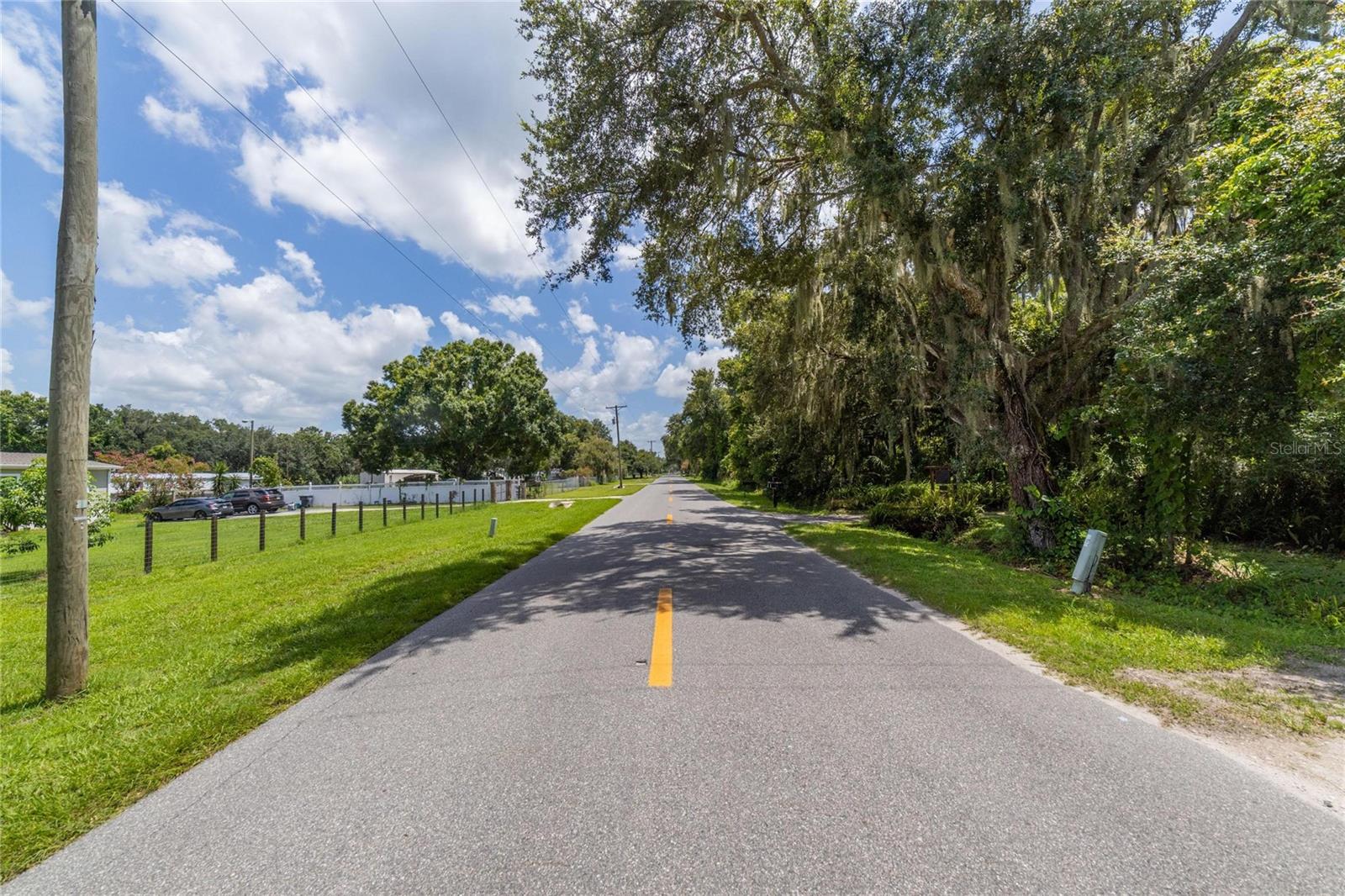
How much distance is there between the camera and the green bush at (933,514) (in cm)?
1373

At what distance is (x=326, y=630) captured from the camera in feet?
18.4

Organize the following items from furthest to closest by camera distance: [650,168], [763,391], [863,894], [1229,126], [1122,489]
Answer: [763,391]
[650,168]
[1122,489]
[1229,126]
[863,894]

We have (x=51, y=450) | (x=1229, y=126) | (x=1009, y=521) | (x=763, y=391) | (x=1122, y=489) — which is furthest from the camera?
(x=763, y=391)

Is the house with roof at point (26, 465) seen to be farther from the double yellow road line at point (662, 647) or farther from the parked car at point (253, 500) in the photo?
the double yellow road line at point (662, 647)

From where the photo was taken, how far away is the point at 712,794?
251cm

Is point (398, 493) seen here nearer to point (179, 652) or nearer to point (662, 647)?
point (179, 652)

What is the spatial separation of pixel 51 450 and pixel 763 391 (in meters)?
17.9

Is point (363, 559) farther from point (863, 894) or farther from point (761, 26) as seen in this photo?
point (761, 26)

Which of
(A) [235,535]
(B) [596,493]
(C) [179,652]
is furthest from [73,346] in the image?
(B) [596,493]

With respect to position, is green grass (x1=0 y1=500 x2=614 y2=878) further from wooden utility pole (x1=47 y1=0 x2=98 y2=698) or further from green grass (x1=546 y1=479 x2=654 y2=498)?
green grass (x1=546 y1=479 x2=654 y2=498)

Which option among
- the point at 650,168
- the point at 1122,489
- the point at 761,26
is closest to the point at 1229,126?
the point at 1122,489

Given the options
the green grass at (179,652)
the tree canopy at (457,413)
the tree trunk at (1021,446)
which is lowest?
the green grass at (179,652)

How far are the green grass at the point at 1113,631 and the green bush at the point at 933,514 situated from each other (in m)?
5.20

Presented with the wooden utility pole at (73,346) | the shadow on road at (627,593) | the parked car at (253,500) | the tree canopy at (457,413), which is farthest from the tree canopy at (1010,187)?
the parked car at (253,500)
